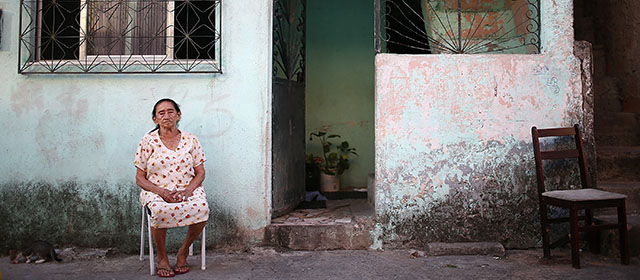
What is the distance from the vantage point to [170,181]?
3889 mm

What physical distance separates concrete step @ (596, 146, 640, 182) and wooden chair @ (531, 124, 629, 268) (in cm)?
75

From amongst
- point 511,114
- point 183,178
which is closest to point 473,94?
point 511,114

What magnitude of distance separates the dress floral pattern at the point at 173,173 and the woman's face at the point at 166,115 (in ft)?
0.40

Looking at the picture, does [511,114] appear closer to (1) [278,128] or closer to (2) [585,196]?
(2) [585,196]

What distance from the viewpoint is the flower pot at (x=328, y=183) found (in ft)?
21.2

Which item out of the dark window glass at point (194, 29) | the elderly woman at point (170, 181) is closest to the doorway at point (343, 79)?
the dark window glass at point (194, 29)

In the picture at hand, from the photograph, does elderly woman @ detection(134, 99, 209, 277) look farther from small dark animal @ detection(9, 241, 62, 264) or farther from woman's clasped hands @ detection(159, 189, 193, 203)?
small dark animal @ detection(9, 241, 62, 264)

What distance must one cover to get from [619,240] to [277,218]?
3011 millimetres

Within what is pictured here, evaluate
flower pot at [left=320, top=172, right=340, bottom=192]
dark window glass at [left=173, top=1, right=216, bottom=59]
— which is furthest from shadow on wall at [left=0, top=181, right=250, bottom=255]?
flower pot at [left=320, top=172, right=340, bottom=192]

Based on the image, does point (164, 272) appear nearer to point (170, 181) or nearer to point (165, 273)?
point (165, 273)

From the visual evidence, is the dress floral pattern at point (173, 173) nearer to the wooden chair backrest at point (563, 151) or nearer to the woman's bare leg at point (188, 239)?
the woman's bare leg at point (188, 239)

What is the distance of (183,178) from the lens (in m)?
3.93

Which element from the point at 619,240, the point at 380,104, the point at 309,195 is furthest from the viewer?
the point at 309,195

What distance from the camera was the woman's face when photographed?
3.90 meters
